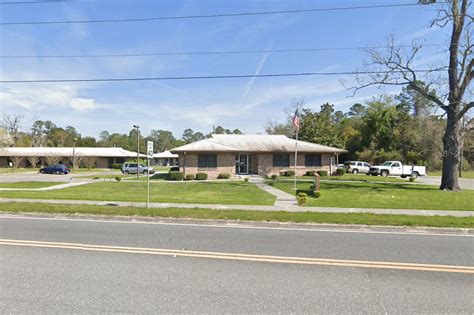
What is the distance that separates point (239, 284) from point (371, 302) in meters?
1.77

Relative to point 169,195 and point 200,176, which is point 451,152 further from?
point 200,176

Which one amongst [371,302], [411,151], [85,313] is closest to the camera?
[85,313]

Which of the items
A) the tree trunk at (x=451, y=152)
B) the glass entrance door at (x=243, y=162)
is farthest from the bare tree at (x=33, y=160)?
the tree trunk at (x=451, y=152)

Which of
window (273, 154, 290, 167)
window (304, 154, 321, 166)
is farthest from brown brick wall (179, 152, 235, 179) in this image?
window (304, 154, 321, 166)

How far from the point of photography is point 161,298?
151 inches

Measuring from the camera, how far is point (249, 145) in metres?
31.6

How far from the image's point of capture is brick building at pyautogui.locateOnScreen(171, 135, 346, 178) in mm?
27781

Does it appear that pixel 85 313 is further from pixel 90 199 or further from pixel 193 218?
pixel 90 199

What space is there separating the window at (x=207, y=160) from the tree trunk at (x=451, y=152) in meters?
18.0

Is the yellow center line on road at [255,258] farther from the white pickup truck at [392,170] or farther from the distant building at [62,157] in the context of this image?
the distant building at [62,157]

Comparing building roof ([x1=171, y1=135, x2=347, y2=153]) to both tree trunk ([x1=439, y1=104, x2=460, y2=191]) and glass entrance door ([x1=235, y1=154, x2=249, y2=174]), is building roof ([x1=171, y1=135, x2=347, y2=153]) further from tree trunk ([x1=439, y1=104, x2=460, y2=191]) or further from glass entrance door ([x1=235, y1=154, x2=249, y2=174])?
tree trunk ([x1=439, y1=104, x2=460, y2=191])

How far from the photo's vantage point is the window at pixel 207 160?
1102 inches

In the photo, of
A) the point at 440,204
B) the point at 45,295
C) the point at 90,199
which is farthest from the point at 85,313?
the point at 440,204

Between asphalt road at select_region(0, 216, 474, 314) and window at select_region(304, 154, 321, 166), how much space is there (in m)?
23.9
